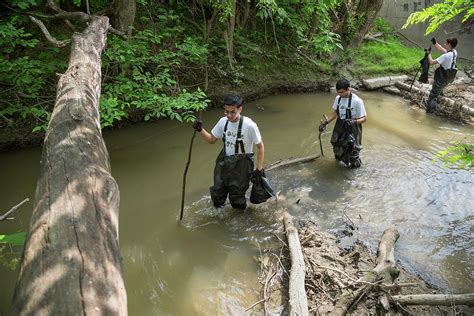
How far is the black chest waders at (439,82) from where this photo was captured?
948 centimetres

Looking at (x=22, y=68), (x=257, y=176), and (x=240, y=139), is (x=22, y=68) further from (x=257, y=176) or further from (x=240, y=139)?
(x=257, y=176)

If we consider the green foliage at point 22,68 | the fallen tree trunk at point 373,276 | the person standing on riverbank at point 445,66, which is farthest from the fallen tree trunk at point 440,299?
the person standing on riverbank at point 445,66

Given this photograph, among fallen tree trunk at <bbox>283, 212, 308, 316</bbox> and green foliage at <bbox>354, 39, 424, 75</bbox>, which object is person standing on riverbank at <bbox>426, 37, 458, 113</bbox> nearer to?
green foliage at <bbox>354, 39, 424, 75</bbox>

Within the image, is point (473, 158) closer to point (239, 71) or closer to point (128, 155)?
point (128, 155)

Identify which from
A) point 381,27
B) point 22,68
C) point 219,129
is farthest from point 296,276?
point 381,27

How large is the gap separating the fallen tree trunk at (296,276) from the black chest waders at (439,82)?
24.0 feet

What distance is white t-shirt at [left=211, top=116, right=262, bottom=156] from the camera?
4.61 meters

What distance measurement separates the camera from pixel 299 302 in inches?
135

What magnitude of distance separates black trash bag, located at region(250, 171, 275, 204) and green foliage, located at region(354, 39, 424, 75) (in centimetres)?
901

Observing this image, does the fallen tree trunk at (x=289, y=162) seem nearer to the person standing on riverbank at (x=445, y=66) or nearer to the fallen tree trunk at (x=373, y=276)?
the fallen tree trunk at (x=373, y=276)

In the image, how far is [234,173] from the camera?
481 cm

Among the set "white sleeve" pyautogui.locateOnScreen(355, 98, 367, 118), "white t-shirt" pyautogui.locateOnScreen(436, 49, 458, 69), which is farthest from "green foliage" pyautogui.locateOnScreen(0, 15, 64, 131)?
"white t-shirt" pyautogui.locateOnScreen(436, 49, 458, 69)

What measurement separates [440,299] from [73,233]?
3.26 m

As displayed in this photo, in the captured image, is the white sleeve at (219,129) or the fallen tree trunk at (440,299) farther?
the white sleeve at (219,129)
